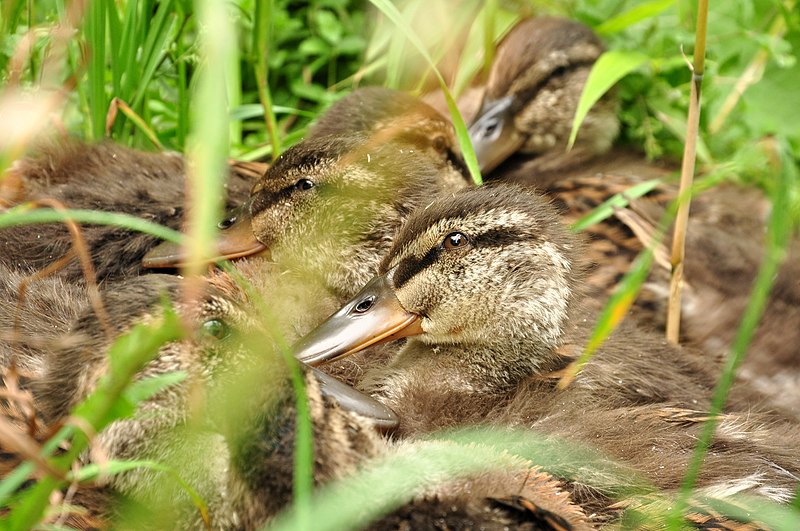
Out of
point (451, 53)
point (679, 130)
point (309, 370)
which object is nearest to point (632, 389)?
point (309, 370)

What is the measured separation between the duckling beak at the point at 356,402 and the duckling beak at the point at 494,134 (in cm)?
186

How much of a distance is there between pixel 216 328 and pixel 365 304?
0.56 m

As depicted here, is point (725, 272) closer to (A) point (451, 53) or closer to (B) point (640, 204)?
(B) point (640, 204)

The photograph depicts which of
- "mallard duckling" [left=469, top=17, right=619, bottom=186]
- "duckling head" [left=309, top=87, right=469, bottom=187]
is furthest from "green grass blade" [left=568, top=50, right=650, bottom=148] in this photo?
"duckling head" [left=309, top=87, right=469, bottom=187]

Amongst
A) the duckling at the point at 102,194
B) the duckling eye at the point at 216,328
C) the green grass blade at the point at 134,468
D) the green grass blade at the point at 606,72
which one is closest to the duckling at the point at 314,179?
the duckling at the point at 102,194

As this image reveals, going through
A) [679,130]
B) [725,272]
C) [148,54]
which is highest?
[148,54]

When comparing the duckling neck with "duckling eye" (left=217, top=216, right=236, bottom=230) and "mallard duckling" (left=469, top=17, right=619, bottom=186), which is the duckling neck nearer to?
"duckling eye" (left=217, top=216, right=236, bottom=230)

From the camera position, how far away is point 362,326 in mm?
2604

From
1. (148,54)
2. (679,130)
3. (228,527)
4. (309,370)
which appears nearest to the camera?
(228,527)

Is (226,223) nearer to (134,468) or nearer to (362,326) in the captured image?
(362,326)

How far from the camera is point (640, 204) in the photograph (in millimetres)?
3689

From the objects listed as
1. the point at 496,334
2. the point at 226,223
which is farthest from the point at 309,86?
the point at 496,334

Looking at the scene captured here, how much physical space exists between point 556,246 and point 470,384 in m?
0.45

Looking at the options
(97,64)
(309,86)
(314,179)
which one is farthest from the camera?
(309,86)
